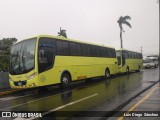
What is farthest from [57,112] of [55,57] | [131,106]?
[55,57]

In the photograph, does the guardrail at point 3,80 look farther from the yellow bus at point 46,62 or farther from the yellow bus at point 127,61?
the yellow bus at point 127,61

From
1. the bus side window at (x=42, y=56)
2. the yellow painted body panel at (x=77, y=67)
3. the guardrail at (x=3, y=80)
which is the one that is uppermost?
the bus side window at (x=42, y=56)

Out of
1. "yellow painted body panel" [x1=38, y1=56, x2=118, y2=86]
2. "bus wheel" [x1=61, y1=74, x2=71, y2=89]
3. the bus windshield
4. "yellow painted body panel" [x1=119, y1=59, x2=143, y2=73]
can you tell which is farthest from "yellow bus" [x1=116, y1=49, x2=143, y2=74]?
the bus windshield

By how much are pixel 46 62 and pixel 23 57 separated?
1.30 m

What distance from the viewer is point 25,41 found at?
13352 mm

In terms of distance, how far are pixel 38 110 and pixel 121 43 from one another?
40766 millimetres

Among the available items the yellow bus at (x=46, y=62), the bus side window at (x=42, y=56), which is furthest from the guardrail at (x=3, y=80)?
the bus side window at (x=42, y=56)

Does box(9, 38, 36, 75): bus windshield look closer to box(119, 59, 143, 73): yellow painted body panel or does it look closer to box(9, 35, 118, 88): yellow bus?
box(9, 35, 118, 88): yellow bus

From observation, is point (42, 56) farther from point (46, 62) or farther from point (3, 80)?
point (3, 80)

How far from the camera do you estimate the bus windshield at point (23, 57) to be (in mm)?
12633

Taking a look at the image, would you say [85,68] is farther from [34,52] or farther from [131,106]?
[131,106]

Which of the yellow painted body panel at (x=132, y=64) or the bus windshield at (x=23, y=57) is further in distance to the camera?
the yellow painted body panel at (x=132, y=64)

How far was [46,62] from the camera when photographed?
13.2 m

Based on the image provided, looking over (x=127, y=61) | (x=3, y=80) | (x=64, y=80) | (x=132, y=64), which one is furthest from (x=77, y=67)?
(x=132, y=64)
